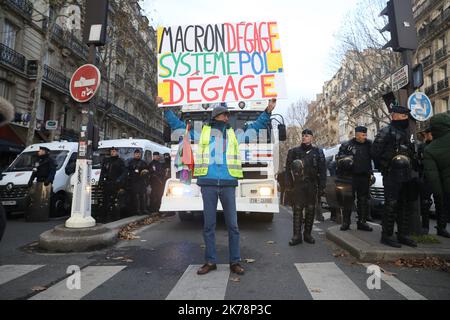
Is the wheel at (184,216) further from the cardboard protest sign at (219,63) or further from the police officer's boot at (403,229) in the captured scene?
the police officer's boot at (403,229)

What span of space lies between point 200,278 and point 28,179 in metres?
8.49

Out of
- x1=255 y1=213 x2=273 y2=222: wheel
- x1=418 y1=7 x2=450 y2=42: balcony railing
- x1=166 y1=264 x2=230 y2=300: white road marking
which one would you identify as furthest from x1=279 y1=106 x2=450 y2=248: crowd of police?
x1=418 y1=7 x2=450 y2=42: balcony railing

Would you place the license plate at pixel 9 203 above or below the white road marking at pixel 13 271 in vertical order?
above

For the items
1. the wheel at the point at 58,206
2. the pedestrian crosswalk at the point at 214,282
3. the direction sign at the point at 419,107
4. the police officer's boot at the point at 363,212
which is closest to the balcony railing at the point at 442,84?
the direction sign at the point at 419,107

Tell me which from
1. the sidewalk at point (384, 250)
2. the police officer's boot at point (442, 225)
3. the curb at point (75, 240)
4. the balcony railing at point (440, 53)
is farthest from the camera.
Result: the balcony railing at point (440, 53)

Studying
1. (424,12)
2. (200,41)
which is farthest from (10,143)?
(424,12)

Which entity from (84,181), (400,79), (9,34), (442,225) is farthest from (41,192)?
(9,34)

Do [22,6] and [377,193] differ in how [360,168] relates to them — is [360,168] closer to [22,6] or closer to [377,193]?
[377,193]

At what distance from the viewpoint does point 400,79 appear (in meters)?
6.30

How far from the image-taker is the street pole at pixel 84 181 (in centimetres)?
591

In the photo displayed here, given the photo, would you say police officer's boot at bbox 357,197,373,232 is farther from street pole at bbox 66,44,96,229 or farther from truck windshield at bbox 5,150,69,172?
truck windshield at bbox 5,150,69,172

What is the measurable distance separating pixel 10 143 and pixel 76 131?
969cm

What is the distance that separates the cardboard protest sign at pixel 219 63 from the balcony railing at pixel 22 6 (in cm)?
1854

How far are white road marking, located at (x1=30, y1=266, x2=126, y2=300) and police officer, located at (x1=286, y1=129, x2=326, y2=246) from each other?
10.1ft
